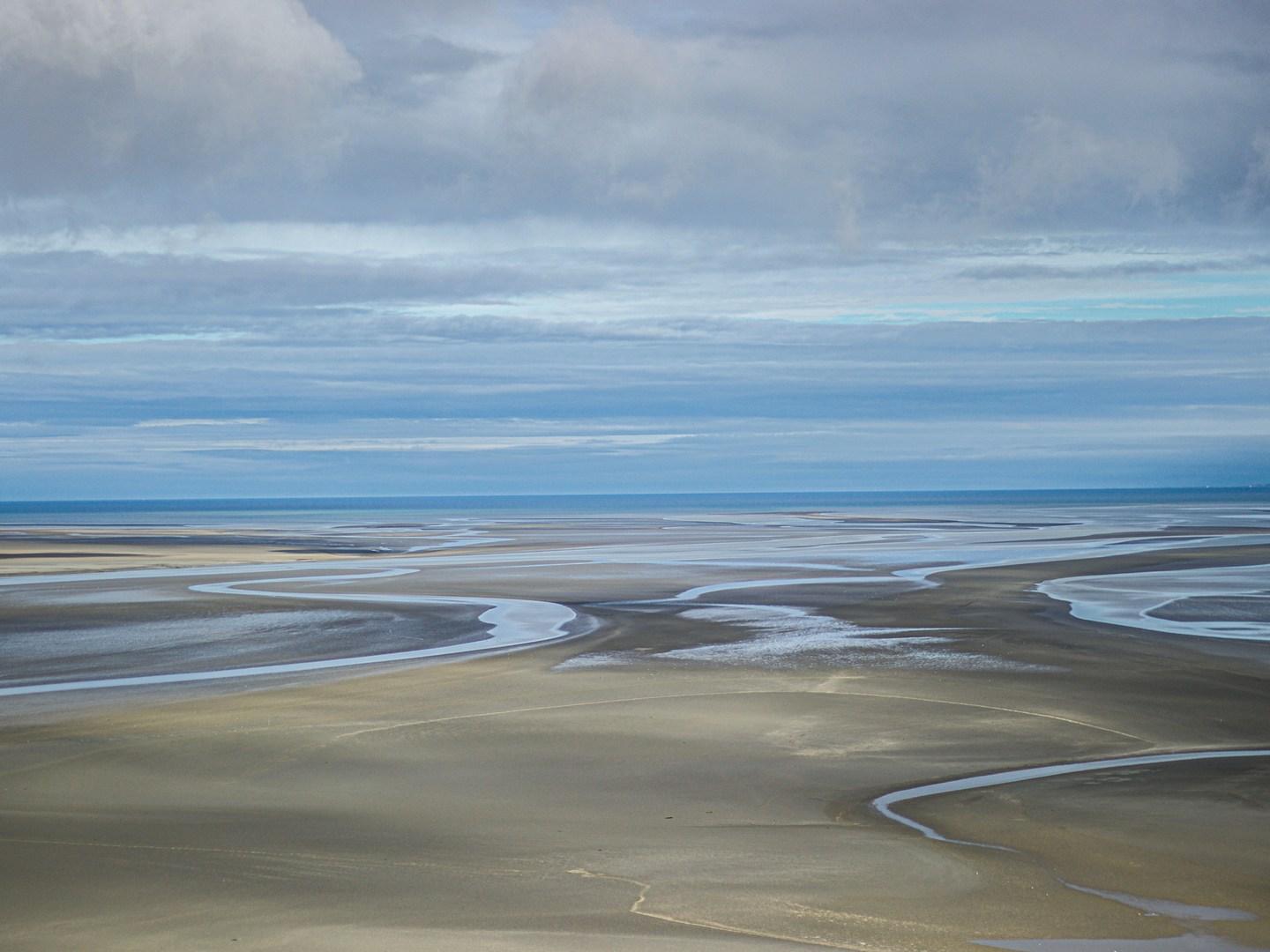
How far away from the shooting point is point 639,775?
12.8 metres

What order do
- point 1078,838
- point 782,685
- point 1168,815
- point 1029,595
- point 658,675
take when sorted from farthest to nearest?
point 1029,595 → point 658,675 → point 782,685 → point 1168,815 → point 1078,838

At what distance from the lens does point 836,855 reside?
384 inches

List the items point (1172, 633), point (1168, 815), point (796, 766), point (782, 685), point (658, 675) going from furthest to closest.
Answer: point (1172, 633), point (658, 675), point (782, 685), point (796, 766), point (1168, 815)

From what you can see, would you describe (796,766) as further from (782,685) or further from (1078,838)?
(782,685)

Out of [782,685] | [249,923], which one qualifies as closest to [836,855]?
[249,923]

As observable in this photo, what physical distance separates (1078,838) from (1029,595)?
2293cm

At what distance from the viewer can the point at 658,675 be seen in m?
19.5

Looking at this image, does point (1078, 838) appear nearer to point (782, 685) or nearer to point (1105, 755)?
point (1105, 755)

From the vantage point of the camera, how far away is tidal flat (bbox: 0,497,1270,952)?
8.39m

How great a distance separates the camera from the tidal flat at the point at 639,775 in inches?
330

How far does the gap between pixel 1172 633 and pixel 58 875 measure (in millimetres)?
20030

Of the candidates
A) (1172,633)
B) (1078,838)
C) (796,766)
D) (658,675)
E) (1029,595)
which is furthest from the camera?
(1029,595)

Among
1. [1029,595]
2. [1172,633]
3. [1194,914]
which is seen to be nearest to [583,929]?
[1194,914]

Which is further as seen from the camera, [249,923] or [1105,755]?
[1105,755]
